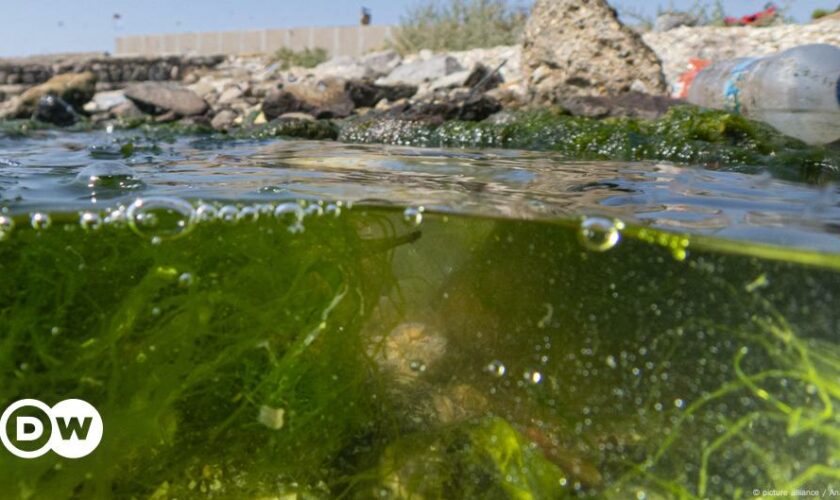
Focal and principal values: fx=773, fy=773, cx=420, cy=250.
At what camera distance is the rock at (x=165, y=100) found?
13016 mm

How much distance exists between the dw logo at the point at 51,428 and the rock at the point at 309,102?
9033 millimetres

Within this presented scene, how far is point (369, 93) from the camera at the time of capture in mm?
12703

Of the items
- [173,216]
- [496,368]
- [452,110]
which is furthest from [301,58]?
[496,368]

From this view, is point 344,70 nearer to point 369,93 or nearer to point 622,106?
point 369,93

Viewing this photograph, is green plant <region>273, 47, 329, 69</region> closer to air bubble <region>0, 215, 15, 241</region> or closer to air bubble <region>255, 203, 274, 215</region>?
air bubble <region>255, 203, 274, 215</region>

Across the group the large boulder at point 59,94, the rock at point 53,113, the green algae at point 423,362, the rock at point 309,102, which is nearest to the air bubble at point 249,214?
the green algae at point 423,362

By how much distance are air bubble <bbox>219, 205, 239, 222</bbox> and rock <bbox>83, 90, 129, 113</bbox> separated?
13.1 metres

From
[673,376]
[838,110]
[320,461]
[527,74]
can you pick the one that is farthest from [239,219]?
[527,74]

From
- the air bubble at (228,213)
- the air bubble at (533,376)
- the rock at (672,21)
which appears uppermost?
the rock at (672,21)

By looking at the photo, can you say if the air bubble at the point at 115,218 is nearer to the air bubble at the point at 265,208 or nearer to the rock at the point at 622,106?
the air bubble at the point at 265,208

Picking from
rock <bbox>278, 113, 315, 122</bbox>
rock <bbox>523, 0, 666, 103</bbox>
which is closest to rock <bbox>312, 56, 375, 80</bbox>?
rock <bbox>278, 113, 315, 122</bbox>

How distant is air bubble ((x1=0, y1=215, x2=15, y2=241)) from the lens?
235cm

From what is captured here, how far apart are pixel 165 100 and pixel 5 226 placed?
11474 mm

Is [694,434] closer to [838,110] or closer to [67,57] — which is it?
[838,110]
